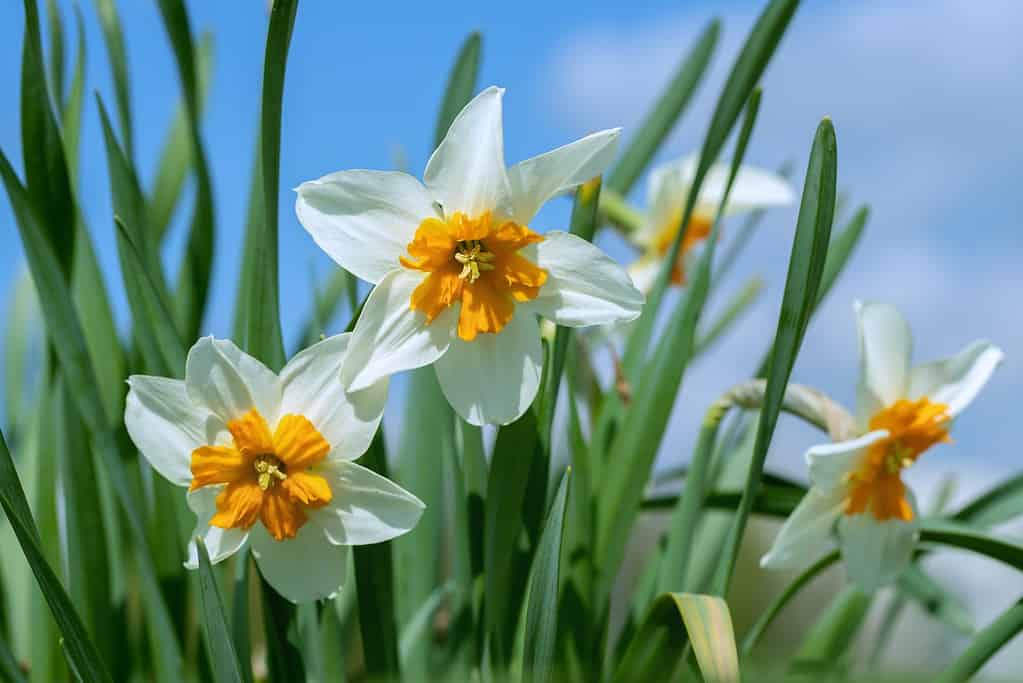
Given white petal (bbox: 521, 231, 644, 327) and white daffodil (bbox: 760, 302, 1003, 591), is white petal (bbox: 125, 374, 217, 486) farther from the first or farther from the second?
white daffodil (bbox: 760, 302, 1003, 591)

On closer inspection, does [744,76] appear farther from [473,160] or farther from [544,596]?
[544,596]

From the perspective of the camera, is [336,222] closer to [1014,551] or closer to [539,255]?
[539,255]

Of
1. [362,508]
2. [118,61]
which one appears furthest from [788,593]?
[118,61]

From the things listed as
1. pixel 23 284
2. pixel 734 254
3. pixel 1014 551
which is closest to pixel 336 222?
pixel 1014 551

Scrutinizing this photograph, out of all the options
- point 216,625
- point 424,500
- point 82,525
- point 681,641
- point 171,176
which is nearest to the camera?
point 216,625

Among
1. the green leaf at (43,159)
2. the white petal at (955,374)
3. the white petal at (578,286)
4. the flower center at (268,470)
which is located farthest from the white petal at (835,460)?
the green leaf at (43,159)

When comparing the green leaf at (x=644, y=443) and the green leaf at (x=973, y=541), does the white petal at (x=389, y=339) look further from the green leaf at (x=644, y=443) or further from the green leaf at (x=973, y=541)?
the green leaf at (x=973, y=541)
